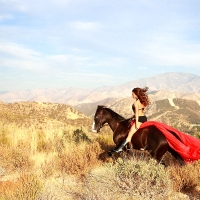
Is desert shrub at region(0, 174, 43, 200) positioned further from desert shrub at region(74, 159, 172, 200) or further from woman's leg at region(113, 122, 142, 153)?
woman's leg at region(113, 122, 142, 153)

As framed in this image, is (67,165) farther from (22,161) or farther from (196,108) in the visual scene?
(196,108)

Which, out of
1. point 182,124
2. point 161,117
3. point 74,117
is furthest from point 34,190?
point 161,117

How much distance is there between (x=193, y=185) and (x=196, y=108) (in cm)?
19983

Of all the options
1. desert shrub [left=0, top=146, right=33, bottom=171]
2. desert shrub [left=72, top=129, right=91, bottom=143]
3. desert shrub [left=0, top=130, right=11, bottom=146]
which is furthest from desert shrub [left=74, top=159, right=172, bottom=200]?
desert shrub [left=0, top=130, right=11, bottom=146]

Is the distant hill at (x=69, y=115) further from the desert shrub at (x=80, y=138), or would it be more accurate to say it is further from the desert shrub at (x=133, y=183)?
the desert shrub at (x=133, y=183)

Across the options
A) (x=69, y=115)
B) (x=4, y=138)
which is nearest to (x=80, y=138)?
(x=4, y=138)

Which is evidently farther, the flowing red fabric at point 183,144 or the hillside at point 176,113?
the hillside at point 176,113

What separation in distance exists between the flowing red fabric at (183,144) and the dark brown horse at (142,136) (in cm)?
10

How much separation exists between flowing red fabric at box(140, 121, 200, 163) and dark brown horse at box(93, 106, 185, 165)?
3.8 inches

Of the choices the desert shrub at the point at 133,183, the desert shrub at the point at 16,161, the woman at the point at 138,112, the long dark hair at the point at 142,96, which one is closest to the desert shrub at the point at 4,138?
the desert shrub at the point at 16,161

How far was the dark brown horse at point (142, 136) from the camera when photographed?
585cm

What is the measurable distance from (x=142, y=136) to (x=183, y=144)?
1.07 metres

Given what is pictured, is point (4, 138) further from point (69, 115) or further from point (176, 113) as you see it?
point (176, 113)

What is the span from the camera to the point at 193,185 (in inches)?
202
